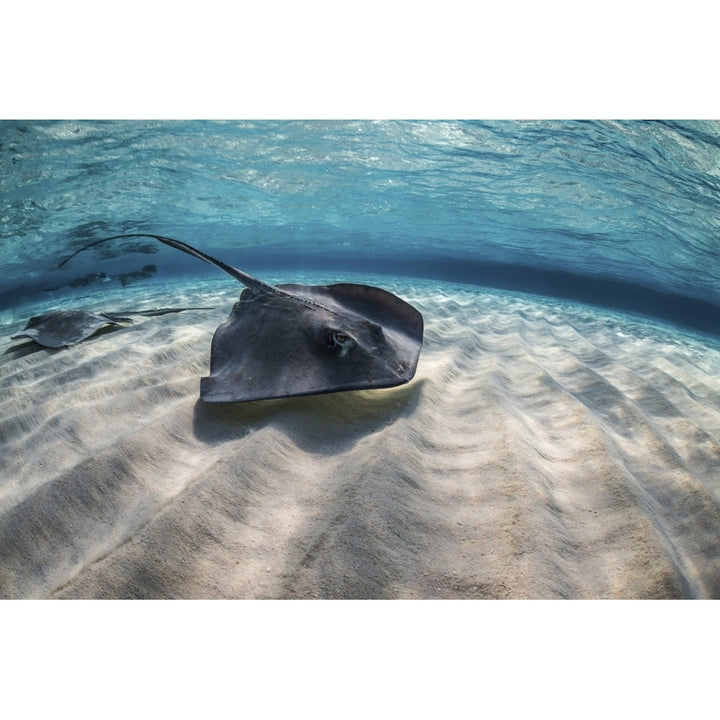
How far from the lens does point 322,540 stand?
1.72m

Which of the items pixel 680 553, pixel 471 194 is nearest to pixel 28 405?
pixel 680 553

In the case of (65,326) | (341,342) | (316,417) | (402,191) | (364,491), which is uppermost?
(341,342)

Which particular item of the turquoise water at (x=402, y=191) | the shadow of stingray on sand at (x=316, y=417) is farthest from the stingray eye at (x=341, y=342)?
the turquoise water at (x=402, y=191)

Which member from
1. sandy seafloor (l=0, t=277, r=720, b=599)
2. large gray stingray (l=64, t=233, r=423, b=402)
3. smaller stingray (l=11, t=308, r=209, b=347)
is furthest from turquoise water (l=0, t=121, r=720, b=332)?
large gray stingray (l=64, t=233, r=423, b=402)

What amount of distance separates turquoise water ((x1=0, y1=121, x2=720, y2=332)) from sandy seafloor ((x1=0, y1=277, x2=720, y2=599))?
1012 cm

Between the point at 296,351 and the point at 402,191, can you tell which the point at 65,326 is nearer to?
the point at 296,351

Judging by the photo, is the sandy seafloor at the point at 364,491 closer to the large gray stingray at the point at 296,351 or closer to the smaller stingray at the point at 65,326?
the large gray stingray at the point at 296,351

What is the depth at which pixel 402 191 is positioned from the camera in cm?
2064

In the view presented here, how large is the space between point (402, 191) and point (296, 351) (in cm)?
1997

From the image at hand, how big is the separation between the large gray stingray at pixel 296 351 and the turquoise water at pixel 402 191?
416 inches

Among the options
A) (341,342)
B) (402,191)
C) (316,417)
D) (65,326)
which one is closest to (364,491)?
Answer: (316,417)

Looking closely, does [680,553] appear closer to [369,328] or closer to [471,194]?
[369,328]

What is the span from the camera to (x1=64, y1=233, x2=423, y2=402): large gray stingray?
258 centimetres

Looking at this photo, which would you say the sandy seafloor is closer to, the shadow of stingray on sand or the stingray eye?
the shadow of stingray on sand
